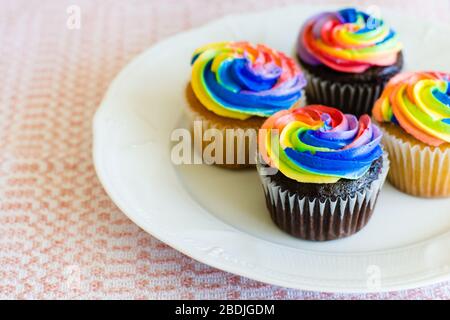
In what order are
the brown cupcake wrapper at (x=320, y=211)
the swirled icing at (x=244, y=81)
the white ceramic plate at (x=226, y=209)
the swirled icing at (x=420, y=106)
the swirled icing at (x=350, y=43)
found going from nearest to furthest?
the white ceramic plate at (x=226, y=209) < the brown cupcake wrapper at (x=320, y=211) < the swirled icing at (x=420, y=106) < the swirled icing at (x=244, y=81) < the swirled icing at (x=350, y=43)

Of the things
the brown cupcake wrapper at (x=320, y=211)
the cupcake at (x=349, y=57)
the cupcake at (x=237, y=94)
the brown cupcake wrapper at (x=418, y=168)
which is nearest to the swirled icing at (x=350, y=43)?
the cupcake at (x=349, y=57)

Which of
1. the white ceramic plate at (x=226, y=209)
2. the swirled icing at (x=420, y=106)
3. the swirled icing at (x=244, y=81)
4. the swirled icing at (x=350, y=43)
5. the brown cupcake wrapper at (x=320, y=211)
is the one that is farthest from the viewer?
the swirled icing at (x=350, y=43)

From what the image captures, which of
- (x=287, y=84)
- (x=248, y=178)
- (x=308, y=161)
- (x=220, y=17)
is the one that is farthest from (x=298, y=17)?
(x=308, y=161)

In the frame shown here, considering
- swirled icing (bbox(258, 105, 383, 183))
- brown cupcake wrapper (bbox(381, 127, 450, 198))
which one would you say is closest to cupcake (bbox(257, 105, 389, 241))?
swirled icing (bbox(258, 105, 383, 183))

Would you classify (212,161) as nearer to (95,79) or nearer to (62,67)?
(95,79)

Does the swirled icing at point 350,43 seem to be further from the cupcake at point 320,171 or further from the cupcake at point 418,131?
the cupcake at point 320,171

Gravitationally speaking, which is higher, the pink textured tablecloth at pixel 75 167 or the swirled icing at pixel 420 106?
the swirled icing at pixel 420 106

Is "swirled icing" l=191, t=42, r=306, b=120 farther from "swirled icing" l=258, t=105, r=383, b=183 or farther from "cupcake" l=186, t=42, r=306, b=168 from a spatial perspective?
"swirled icing" l=258, t=105, r=383, b=183

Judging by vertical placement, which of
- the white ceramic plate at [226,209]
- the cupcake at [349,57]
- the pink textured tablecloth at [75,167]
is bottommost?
the pink textured tablecloth at [75,167]
